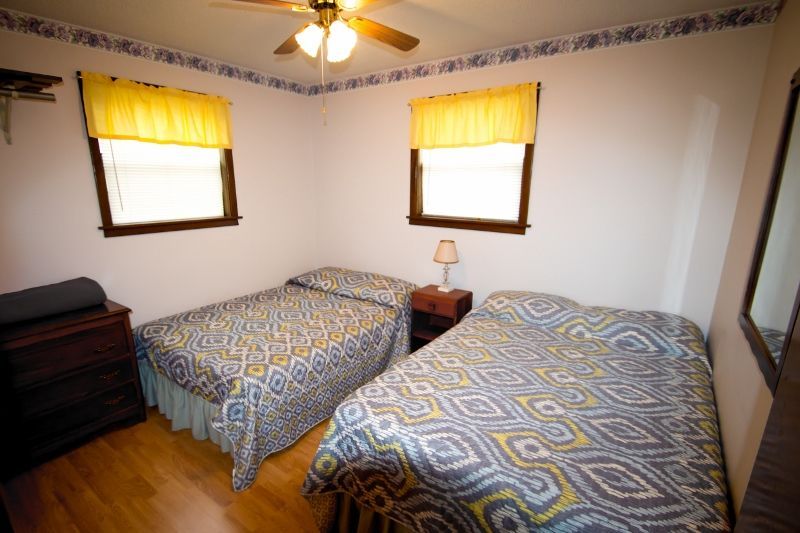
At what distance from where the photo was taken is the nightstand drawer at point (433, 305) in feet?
9.00

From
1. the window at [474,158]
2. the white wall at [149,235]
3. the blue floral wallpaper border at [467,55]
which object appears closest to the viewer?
the blue floral wallpaper border at [467,55]

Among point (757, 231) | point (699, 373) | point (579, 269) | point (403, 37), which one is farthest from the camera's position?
point (579, 269)

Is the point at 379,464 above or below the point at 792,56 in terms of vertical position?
below

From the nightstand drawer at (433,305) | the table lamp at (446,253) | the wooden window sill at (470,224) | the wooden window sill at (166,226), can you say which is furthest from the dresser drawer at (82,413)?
the wooden window sill at (470,224)

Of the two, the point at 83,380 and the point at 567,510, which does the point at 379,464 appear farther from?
the point at 83,380

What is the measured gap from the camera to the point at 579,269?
2480 millimetres

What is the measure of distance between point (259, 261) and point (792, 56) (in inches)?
139

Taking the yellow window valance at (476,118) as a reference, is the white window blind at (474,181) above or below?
below

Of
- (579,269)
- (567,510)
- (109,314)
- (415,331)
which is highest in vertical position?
(579,269)

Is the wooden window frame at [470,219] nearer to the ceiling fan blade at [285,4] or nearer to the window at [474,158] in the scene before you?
the window at [474,158]

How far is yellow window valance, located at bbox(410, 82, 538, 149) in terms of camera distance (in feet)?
8.06

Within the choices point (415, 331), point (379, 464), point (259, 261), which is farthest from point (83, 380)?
point (415, 331)

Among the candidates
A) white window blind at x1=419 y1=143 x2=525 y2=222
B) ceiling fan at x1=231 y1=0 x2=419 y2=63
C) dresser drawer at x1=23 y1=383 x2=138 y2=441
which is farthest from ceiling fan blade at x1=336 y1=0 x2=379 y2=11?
dresser drawer at x1=23 y1=383 x2=138 y2=441

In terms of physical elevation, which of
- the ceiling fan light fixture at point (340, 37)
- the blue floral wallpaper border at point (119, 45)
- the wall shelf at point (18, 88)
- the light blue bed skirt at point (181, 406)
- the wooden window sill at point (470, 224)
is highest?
the blue floral wallpaper border at point (119, 45)
